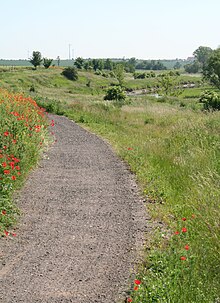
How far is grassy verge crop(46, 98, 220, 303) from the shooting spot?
4.63 meters

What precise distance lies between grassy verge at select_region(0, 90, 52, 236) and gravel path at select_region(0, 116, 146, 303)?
28 centimetres

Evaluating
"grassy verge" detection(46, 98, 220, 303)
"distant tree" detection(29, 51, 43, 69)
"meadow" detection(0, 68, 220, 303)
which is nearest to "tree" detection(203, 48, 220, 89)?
"distant tree" detection(29, 51, 43, 69)

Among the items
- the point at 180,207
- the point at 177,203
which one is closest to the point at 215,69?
the point at 177,203

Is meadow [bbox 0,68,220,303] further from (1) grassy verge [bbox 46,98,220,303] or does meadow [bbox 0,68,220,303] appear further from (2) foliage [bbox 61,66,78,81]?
(2) foliage [bbox 61,66,78,81]

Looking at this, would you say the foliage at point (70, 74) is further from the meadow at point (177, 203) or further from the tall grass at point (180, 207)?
the tall grass at point (180, 207)

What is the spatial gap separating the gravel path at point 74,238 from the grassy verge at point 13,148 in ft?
0.93

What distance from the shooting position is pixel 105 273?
5.30 m

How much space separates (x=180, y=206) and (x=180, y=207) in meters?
0.02

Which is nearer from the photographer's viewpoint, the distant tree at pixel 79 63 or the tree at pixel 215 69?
the tree at pixel 215 69

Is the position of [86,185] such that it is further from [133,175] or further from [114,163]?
[114,163]

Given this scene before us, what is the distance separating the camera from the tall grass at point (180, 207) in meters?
4.63

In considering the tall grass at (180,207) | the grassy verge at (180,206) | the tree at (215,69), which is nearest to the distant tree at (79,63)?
the tree at (215,69)

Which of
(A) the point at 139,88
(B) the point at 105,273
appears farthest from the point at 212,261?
(A) the point at 139,88

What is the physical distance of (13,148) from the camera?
9.10m
